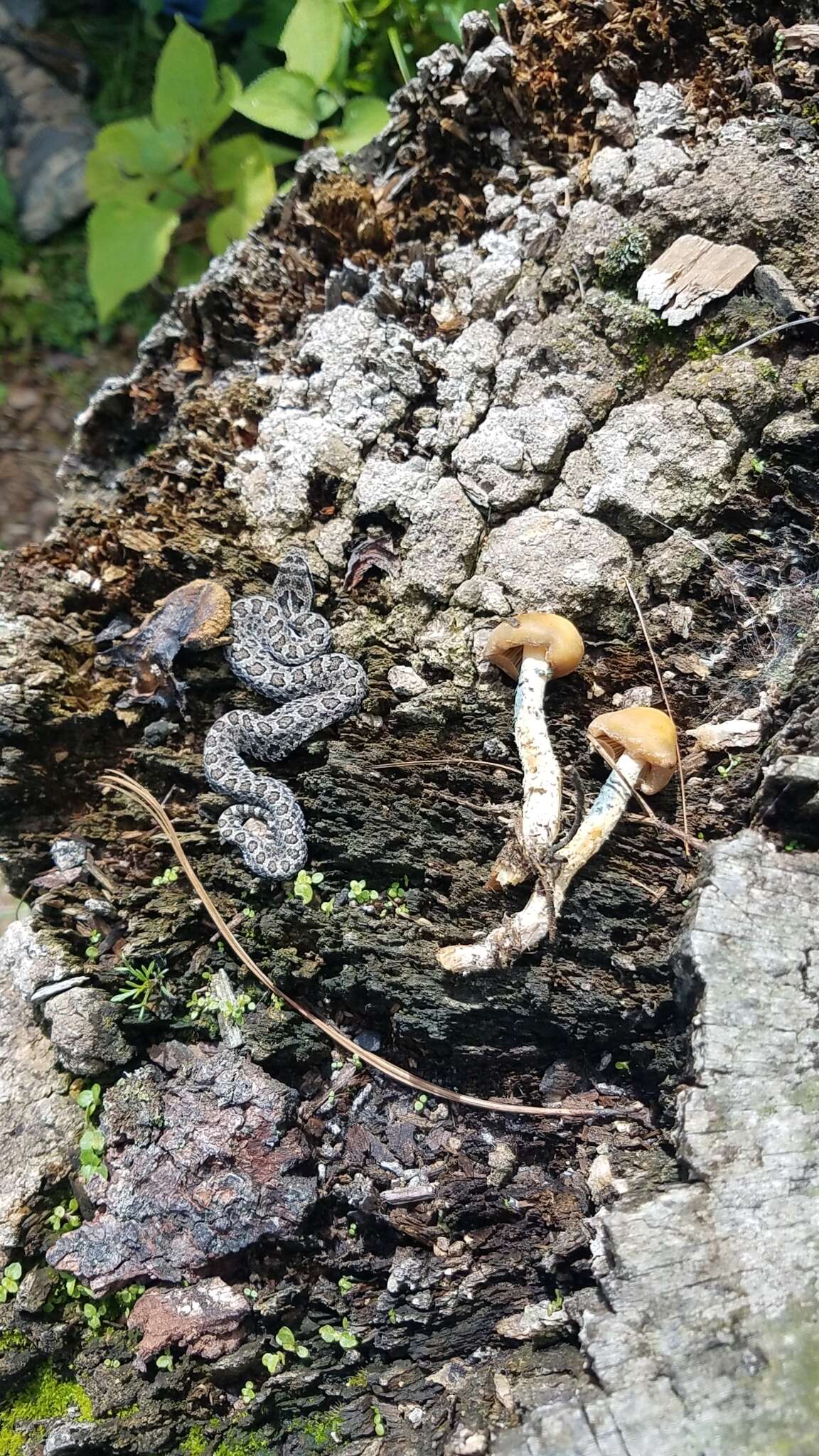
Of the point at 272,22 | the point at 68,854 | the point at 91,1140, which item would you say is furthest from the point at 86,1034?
the point at 272,22

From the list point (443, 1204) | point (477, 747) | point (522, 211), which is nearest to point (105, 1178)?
point (443, 1204)

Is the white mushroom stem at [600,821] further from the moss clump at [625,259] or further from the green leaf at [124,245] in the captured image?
the green leaf at [124,245]

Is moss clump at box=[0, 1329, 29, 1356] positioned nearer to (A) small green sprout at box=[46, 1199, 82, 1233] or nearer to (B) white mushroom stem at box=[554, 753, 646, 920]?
(A) small green sprout at box=[46, 1199, 82, 1233]

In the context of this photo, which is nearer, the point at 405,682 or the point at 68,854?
the point at 405,682

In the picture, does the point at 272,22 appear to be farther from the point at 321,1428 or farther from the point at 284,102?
the point at 321,1428

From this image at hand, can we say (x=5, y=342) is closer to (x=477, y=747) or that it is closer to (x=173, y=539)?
(x=173, y=539)
